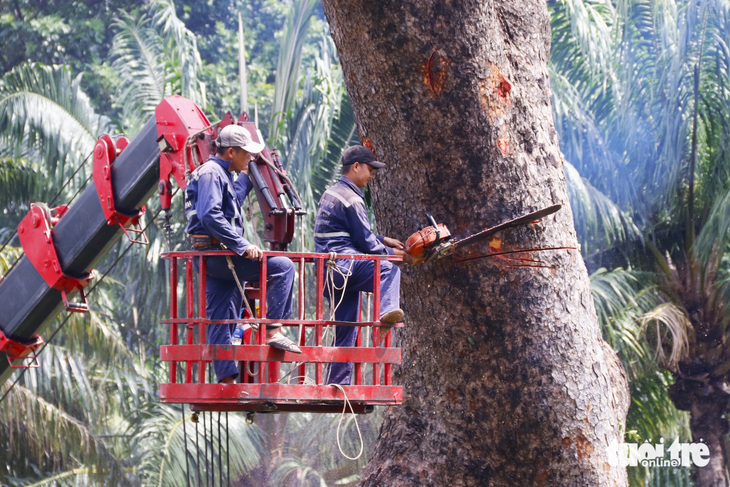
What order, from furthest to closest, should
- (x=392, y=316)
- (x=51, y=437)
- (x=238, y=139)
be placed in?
(x=51, y=437), (x=238, y=139), (x=392, y=316)

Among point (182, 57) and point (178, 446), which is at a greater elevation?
point (182, 57)

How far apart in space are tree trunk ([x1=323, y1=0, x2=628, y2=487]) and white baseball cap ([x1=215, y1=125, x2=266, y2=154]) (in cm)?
92

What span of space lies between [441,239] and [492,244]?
33cm

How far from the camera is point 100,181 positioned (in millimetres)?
6922

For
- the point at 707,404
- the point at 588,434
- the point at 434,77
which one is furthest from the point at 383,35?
the point at 707,404

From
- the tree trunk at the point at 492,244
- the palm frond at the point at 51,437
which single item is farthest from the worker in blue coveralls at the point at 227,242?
the palm frond at the point at 51,437

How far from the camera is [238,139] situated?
204 inches

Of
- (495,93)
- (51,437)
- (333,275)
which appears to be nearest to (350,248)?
(333,275)

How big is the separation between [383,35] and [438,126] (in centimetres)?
65

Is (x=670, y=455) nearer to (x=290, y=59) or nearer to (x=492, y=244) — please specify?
(x=290, y=59)

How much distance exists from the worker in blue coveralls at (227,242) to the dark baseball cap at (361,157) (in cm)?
58

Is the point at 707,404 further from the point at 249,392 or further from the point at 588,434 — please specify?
the point at 249,392

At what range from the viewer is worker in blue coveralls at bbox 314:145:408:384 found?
208 inches

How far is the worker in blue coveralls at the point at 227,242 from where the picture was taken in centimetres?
487
